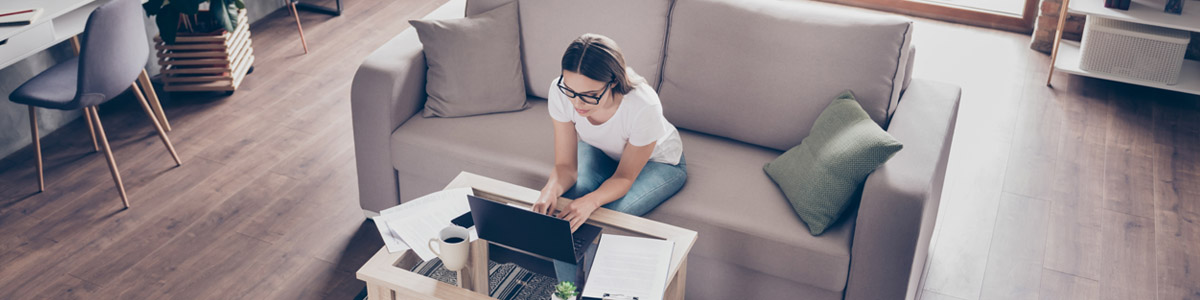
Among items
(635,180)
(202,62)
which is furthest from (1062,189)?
(202,62)

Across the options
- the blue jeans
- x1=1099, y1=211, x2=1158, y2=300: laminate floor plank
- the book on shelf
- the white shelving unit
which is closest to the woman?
the blue jeans

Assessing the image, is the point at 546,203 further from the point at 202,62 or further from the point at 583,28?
the point at 202,62

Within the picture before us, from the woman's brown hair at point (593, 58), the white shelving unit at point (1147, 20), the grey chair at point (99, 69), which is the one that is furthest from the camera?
the white shelving unit at point (1147, 20)

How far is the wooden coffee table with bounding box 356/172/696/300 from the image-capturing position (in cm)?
195

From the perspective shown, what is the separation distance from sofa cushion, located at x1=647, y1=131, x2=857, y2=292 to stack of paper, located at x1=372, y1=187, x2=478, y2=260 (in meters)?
0.52

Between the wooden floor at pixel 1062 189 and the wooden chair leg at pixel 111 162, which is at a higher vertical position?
the wooden chair leg at pixel 111 162

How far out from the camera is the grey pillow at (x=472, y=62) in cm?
278

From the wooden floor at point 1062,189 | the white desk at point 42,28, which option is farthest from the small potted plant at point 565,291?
the white desk at point 42,28

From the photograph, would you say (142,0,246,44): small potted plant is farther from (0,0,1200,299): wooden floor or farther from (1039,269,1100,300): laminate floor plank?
(1039,269,1100,300): laminate floor plank

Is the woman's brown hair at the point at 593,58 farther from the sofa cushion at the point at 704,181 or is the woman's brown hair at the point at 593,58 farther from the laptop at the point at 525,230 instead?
the sofa cushion at the point at 704,181

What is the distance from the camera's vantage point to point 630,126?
7.45ft

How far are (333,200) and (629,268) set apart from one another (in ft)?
4.87

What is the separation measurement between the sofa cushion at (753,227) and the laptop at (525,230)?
439 mm

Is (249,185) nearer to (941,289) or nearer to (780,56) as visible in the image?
(780,56)
